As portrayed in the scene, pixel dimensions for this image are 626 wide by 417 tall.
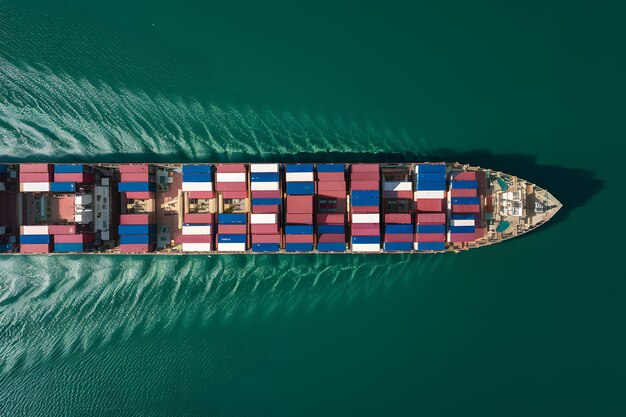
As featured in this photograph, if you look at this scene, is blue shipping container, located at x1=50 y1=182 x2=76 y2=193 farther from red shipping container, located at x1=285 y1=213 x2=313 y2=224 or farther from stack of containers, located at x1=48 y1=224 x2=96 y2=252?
red shipping container, located at x1=285 y1=213 x2=313 y2=224

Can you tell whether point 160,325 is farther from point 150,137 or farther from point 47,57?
point 47,57

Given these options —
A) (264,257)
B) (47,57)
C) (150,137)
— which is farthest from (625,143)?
(47,57)

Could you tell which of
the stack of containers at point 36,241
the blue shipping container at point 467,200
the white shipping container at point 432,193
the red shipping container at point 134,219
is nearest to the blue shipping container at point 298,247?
the white shipping container at point 432,193

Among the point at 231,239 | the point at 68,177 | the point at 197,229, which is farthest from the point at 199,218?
the point at 68,177

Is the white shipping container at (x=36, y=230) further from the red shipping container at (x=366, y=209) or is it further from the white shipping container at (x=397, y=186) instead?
the white shipping container at (x=397, y=186)

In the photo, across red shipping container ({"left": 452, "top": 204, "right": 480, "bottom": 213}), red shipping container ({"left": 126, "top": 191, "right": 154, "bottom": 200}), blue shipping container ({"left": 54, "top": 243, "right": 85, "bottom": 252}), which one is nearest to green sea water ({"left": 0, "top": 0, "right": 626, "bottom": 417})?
blue shipping container ({"left": 54, "top": 243, "right": 85, "bottom": 252})

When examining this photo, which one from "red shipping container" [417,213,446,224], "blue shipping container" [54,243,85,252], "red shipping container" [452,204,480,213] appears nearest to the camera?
"blue shipping container" [54,243,85,252]
